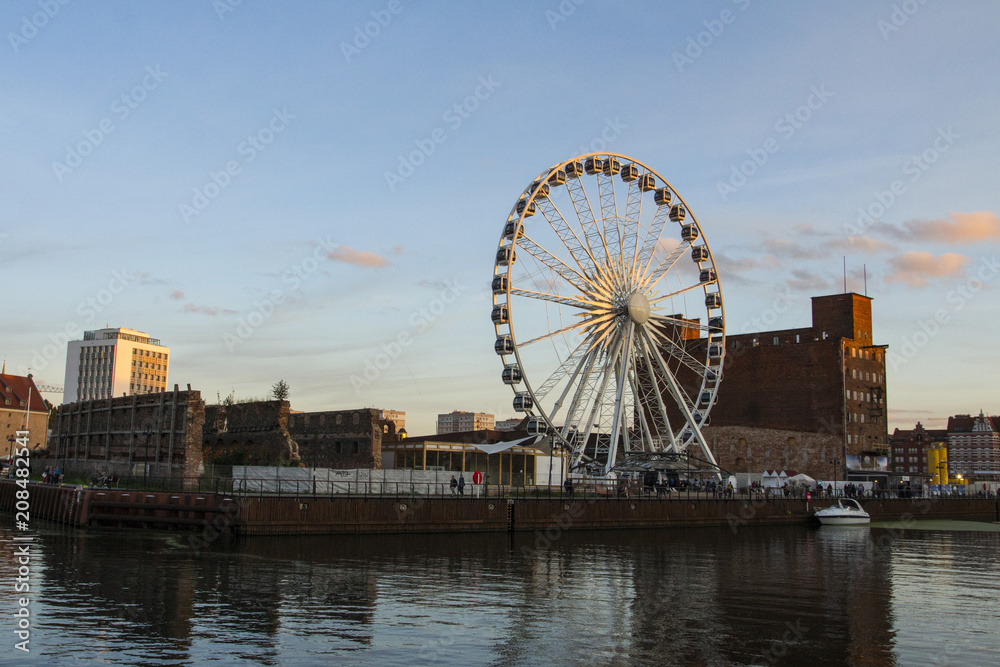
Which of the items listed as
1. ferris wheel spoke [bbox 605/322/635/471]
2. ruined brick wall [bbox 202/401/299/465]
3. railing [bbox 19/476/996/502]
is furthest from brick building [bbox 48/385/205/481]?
ferris wheel spoke [bbox 605/322/635/471]

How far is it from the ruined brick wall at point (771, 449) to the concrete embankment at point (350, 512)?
39936mm

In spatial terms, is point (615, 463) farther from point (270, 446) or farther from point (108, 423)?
point (108, 423)

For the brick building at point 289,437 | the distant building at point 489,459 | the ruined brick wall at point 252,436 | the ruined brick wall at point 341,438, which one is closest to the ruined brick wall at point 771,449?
the distant building at point 489,459

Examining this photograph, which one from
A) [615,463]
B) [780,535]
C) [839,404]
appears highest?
→ [839,404]

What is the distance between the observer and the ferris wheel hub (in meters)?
65.7

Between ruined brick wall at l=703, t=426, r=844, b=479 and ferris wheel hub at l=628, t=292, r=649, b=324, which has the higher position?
ferris wheel hub at l=628, t=292, r=649, b=324

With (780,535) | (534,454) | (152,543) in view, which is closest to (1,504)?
(152,543)

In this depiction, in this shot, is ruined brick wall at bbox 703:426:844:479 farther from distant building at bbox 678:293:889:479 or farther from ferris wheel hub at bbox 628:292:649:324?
ferris wheel hub at bbox 628:292:649:324

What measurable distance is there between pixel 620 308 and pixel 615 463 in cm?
1073

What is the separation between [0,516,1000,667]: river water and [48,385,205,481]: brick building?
12.2 m

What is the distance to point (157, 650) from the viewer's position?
18.2 metres

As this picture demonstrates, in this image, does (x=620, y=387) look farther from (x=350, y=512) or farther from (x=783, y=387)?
(x=783, y=387)

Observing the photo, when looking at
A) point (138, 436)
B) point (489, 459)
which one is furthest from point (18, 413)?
point (489, 459)

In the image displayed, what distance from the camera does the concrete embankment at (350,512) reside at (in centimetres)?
4272
